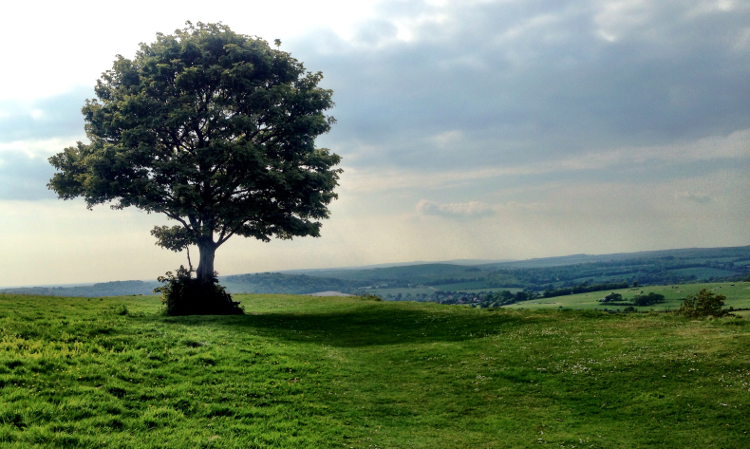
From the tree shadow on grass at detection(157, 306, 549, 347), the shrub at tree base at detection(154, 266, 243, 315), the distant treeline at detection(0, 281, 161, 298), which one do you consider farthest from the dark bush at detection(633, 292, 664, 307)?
the distant treeline at detection(0, 281, 161, 298)

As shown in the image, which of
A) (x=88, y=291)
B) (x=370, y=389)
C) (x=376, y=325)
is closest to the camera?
(x=370, y=389)

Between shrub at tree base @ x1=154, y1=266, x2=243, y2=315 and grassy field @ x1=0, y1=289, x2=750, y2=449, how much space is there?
10569mm

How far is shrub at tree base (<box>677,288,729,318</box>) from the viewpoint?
2695 cm

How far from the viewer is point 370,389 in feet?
50.0

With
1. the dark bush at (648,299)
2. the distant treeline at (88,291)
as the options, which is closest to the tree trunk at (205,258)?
the distant treeline at (88,291)

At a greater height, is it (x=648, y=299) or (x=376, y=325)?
(x=376, y=325)

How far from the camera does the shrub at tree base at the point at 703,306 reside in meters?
27.0

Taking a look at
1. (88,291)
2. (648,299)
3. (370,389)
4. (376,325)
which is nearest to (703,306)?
(376,325)

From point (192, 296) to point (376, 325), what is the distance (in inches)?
601

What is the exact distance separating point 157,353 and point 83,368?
3160mm

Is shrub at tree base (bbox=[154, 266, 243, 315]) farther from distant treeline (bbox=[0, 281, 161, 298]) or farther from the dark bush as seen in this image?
the dark bush

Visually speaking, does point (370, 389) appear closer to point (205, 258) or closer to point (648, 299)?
point (205, 258)

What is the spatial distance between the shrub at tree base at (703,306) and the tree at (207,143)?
93.5 ft

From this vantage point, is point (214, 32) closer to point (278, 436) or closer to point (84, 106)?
point (84, 106)
